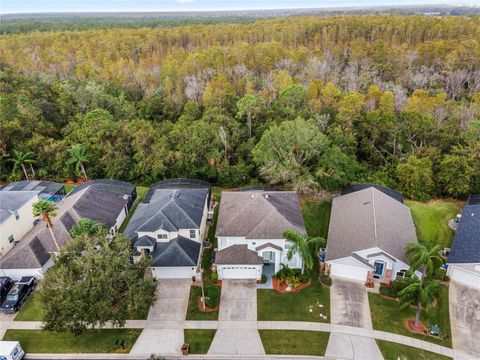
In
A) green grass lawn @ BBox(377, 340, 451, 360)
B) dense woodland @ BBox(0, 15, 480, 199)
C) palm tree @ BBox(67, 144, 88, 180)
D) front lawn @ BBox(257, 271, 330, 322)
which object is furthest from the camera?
palm tree @ BBox(67, 144, 88, 180)

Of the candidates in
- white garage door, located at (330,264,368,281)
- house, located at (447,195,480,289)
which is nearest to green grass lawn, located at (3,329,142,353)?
white garage door, located at (330,264,368,281)

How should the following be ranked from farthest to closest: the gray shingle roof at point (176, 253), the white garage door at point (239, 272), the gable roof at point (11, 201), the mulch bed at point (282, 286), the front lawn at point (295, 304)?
1. the gable roof at point (11, 201)
2. the white garage door at point (239, 272)
3. the gray shingle roof at point (176, 253)
4. the mulch bed at point (282, 286)
5. the front lawn at point (295, 304)

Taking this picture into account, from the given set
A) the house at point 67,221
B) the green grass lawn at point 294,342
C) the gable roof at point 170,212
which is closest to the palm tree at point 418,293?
the green grass lawn at point 294,342

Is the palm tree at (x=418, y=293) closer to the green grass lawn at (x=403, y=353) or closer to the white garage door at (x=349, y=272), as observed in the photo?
the green grass lawn at (x=403, y=353)

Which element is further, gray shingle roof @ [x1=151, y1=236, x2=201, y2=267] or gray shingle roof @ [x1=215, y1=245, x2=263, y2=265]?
gray shingle roof @ [x1=151, y1=236, x2=201, y2=267]

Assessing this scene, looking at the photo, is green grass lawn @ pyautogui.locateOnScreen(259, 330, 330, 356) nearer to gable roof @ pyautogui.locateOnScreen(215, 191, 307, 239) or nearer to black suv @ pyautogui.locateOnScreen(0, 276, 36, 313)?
gable roof @ pyautogui.locateOnScreen(215, 191, 307, 239)

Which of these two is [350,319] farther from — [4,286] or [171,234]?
[4,286]

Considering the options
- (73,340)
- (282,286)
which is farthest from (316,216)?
(73,340)
